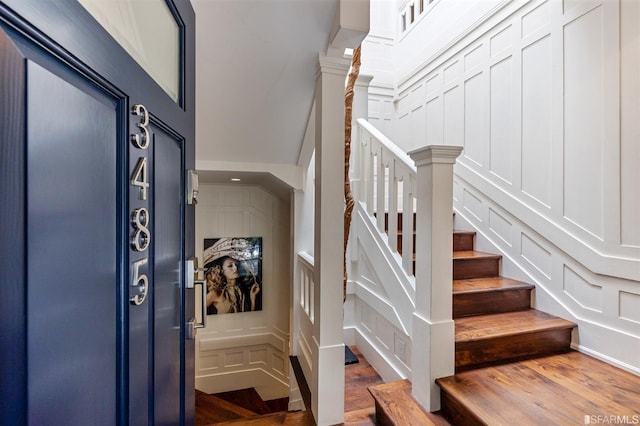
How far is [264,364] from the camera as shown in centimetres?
357

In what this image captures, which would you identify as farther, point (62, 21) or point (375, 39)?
point (375, 39)

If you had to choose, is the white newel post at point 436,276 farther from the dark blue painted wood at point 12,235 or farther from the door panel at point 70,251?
the dark blue painted wood at point 12,235

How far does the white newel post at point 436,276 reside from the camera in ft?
4.88

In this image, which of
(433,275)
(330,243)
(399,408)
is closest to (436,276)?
(433,275)

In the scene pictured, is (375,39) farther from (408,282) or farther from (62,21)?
(62,21)

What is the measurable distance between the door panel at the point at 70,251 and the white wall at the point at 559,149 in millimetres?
2187

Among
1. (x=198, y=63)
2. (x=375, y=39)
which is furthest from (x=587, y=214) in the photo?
(x=375, y=39)

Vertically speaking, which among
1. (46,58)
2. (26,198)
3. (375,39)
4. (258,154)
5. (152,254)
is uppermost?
(375,39)

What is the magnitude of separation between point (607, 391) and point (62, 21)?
2145 millimetres

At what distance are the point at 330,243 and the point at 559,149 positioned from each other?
1596 millimetres

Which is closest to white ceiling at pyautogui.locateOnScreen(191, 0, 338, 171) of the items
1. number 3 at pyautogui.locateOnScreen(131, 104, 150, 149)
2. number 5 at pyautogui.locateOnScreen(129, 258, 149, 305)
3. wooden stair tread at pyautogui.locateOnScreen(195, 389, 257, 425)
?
number 3 at pyautogui.locateOnScreen(131, 104, 150, 149)

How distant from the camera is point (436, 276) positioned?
1.49 m

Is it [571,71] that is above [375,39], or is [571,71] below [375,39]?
below

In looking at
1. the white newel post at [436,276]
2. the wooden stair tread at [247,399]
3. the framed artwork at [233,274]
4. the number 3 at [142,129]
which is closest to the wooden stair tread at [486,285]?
the white newel post at [436,276]
